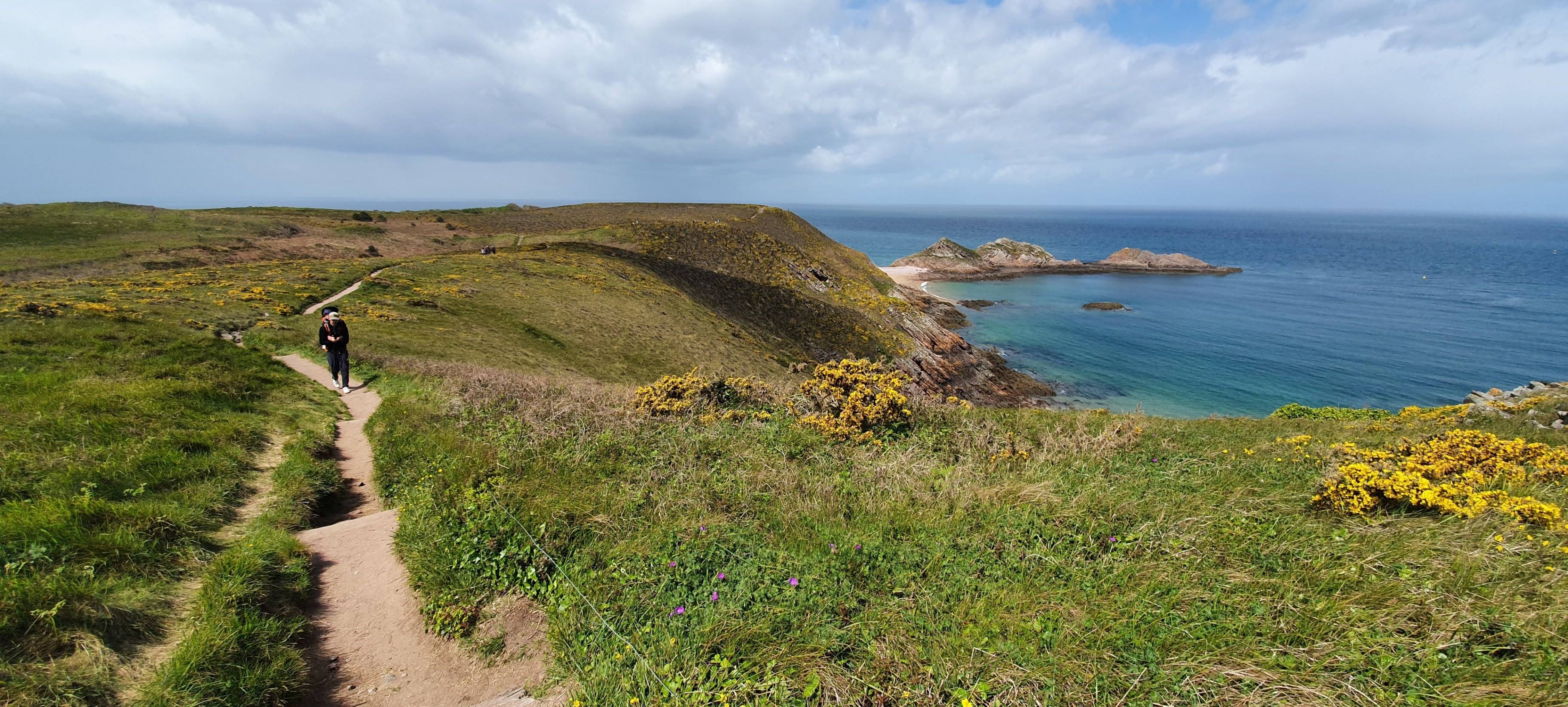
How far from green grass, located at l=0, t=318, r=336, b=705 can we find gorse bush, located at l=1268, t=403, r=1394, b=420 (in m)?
24.8

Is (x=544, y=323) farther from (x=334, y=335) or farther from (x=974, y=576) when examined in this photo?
(x=974, y=576)

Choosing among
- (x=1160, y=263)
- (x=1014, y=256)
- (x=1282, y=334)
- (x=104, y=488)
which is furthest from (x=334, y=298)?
(x=1160, y=263)

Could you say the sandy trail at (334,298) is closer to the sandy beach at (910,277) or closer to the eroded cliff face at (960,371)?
the eroded cliff face at (960,371)

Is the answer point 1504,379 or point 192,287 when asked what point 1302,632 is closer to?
point 192,287

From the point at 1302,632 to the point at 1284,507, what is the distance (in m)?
2.99

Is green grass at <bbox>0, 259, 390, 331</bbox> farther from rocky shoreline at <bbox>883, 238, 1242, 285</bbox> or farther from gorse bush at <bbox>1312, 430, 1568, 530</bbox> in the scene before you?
rocky shoreline at <bbox>883, 238, 1242, 285</bbox>

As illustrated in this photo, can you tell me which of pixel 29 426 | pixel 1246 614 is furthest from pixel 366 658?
pixel 1246 614

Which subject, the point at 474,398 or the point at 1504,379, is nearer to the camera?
the point at 474,398

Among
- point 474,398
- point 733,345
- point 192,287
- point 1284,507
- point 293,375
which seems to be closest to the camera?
point 1284,507

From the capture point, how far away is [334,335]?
15.3 m

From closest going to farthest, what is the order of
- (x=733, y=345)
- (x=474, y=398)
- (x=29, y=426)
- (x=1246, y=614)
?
(x=1246, y=614) < (x=29, y=426) < (x=474, y=398) < (x=733, y=345)

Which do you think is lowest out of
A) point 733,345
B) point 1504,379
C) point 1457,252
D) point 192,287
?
point 1504,379

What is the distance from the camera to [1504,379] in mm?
41688

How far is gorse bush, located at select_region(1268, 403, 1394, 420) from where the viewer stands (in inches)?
724
